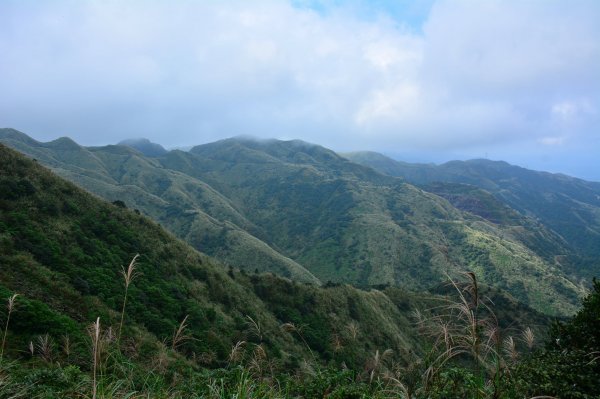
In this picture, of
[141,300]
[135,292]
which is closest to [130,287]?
[135,292]

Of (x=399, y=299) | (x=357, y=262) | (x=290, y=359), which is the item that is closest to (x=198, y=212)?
(x=357, y=262)

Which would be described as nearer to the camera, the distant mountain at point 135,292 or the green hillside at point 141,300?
the green hillside at point 141,300

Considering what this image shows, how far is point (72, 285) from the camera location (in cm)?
3025

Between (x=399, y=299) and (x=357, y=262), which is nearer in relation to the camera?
(x=399, y=299)

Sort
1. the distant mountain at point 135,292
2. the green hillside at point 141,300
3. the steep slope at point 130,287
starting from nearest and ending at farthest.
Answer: the green hillside at point 141,300
the distant mountain at point 135,292
the steep slope at point 130,287

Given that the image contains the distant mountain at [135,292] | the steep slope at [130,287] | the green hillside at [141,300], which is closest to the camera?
the green hillside at [141,300]

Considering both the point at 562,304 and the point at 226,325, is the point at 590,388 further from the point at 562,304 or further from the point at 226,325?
the point at 562,304

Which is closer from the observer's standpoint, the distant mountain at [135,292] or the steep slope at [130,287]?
the distant mountain at [135,292]

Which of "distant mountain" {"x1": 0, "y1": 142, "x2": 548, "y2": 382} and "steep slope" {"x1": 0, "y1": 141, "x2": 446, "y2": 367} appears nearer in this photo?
"distant mountain" {"x1": 0, "y1": 142, "x2": 548, "y2": 382}

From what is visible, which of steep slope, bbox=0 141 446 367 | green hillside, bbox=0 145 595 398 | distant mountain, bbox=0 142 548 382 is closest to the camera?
green hillside, bbox=0 145 595 398

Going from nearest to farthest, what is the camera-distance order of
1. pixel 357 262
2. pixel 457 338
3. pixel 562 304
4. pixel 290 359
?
pixel 457 338 → pixel 290 359 → pixel 562 304 → pixel 357 262

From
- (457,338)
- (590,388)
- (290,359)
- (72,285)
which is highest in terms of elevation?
(457,338)

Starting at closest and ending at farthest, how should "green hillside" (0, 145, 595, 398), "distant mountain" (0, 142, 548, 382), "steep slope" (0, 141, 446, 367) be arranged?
"green hillside" (0, 145, 595, 398)
"distant mountain" (0, 142, 548, 382)
"steep slope" (0, 141, 446, 367)

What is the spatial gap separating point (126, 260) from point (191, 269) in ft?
31.9
